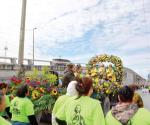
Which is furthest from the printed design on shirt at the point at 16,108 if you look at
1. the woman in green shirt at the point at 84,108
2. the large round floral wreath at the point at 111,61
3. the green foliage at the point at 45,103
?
the large round floral wreath at the point at 111,61

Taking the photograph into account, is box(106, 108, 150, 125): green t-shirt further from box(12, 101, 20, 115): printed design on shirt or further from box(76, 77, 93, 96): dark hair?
box(12, 101, 20, 115): printed design on shirt

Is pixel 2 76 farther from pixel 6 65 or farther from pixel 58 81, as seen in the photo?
pixel 58 81

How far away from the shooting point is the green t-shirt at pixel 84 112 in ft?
15.2

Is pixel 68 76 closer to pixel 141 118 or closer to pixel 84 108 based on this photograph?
pixel 84 108

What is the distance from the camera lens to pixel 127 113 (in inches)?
168

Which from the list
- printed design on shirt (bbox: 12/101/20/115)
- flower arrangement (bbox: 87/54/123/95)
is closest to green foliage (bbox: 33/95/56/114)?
flower arrangement (bbox: 87/54/123/95)

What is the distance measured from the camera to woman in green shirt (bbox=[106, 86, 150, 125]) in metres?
4.19

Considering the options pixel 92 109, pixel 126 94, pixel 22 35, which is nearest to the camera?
pixel 126 94

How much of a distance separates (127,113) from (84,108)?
2.23 feet

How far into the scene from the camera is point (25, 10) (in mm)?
15477

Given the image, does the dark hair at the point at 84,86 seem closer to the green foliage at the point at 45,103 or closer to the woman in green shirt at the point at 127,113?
the woman in green shirt at the point at 127,113

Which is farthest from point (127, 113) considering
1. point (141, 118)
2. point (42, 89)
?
point (42, 89)

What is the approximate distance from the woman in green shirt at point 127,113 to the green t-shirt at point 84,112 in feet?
0.61

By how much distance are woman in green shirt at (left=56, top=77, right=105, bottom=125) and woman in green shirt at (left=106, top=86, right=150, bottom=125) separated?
0.71ft
